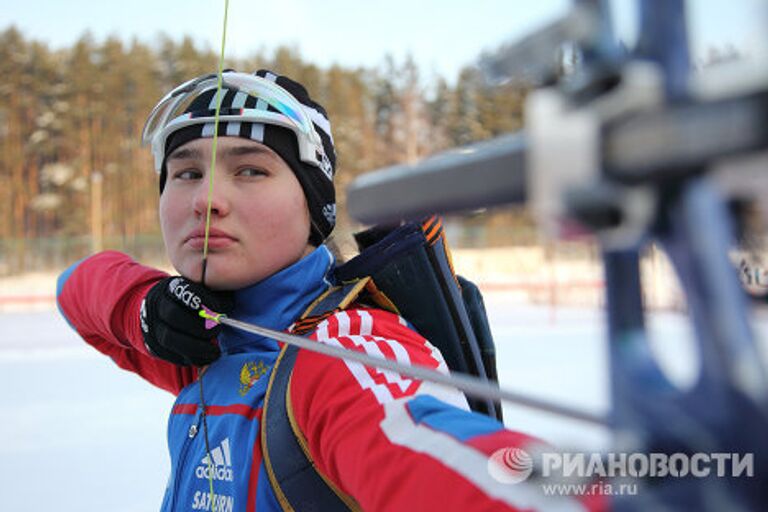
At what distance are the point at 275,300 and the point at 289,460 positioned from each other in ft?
0.89

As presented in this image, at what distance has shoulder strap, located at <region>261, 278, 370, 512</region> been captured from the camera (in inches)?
26.4

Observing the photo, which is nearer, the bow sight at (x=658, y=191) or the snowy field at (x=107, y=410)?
the bow sight at (x=658, y=191)

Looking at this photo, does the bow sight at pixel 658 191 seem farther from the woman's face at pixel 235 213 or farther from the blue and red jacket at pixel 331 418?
the woman's face at pixel 235 213

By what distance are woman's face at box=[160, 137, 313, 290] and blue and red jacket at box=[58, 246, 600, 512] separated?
1.3 inches

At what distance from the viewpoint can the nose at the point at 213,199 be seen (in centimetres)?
87

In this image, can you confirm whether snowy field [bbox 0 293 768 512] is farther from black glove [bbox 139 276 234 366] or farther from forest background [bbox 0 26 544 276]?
forest background [bbox 0 26 544 276]

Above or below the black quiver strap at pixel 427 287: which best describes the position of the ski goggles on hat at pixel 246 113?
above

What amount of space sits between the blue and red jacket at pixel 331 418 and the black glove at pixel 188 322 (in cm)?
3

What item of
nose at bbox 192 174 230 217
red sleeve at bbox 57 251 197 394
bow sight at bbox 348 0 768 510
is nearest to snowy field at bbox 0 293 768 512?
bow sight at bbox 348 0 768 510

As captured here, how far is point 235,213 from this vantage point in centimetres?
88

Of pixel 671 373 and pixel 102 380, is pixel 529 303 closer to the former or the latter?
pixel 102 380

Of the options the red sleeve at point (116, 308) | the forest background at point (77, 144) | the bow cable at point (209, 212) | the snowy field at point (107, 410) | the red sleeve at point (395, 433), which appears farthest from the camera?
the forest background at point (77, 144)

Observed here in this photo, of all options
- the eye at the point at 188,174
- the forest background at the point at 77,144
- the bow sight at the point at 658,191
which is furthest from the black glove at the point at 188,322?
the forest background at the point at 77,144

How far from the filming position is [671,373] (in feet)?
0.82
